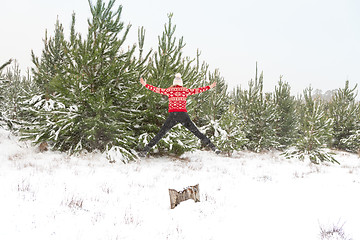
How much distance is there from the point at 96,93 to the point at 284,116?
16.0 meters

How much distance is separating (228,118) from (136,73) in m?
6.54

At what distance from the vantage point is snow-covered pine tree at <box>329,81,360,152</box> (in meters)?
19.8

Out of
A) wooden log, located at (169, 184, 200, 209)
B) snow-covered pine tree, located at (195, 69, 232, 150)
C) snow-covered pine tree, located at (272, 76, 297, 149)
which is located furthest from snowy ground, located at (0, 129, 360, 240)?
snow-covered pine tree, located at (272, 76, 297, 149)

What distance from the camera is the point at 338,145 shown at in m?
20.9

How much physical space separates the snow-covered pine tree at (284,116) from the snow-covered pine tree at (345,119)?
4.80 metres

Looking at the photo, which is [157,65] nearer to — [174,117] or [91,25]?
[91,25]

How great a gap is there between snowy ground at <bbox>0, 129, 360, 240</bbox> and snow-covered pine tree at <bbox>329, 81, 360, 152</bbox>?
16.5 m

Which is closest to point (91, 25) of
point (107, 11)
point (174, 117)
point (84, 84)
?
point (107, 11)

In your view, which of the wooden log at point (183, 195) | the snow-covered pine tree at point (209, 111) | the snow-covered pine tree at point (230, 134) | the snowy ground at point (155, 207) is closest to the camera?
the snowy ground at point (155, 207)

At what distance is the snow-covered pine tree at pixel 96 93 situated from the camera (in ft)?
26.5

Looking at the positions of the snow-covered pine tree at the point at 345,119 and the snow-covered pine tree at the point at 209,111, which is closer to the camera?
the snow-covered pine tree at the point at 209,111

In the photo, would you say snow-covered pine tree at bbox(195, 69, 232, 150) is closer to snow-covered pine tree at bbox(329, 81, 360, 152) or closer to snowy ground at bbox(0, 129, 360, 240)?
snowy ground at bbox(0, 129, 360, 240)

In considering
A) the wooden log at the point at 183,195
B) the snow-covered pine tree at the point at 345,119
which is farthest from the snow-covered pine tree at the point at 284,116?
the wooden log at the point at 183,195

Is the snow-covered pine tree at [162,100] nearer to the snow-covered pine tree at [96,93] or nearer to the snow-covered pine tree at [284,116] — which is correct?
the snow-covered pine tree at [96,93]
